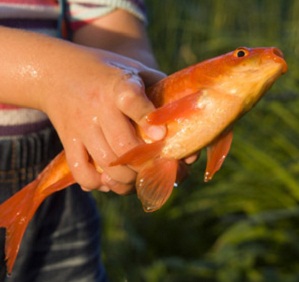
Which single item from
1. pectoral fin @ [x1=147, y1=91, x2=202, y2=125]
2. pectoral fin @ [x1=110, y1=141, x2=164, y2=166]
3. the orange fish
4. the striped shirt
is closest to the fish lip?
the orange fish

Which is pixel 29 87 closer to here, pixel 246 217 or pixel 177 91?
pixel 177 91

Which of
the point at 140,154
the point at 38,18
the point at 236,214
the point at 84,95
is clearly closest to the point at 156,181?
the point at 140,154

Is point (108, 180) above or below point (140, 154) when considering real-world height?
below

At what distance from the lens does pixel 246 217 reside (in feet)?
12.0

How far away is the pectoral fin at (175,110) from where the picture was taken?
1.46 metres

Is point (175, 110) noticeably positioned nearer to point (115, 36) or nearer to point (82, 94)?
point (82, 94)

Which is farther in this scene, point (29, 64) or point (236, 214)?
point (236, 214)

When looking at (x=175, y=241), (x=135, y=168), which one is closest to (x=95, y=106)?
(x=135, y=168)

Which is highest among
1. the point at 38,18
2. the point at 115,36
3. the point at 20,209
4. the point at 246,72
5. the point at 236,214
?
the point at 246,72

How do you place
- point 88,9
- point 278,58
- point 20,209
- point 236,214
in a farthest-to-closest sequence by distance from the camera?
point 236,214, point 88,9, point 20,209, point 278,58

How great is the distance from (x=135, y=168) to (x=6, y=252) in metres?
0.39

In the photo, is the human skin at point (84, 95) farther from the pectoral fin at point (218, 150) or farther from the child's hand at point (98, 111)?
the pectoral fin at point (218, 150)

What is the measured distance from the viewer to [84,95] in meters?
1.51

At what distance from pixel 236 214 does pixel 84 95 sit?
243 cm
